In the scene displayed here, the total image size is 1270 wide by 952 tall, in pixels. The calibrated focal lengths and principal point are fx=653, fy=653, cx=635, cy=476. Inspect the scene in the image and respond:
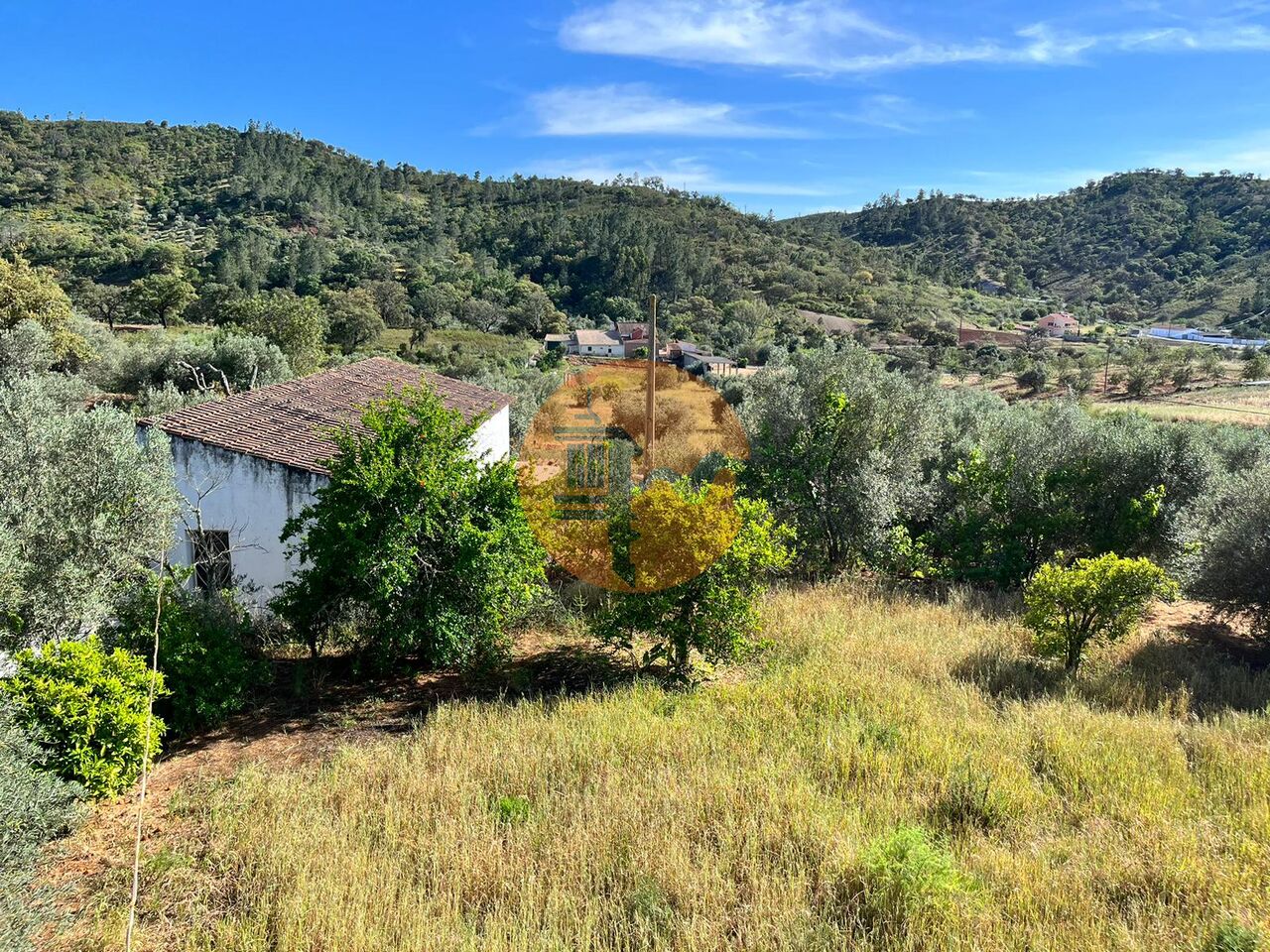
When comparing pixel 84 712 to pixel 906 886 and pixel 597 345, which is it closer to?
pixel 906 886

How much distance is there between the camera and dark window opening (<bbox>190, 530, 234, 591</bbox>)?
433 inches

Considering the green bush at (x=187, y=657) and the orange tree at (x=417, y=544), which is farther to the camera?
the orange tree at (x=417, y=544)

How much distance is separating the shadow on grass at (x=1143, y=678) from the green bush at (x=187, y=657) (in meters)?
9.11

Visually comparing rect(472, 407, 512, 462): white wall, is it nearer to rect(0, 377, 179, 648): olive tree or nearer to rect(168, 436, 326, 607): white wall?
rect(168, 436, 326, 607): white wall

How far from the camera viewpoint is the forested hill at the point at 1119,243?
7450cm

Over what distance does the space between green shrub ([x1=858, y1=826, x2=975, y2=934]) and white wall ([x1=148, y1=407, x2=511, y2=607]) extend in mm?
8695

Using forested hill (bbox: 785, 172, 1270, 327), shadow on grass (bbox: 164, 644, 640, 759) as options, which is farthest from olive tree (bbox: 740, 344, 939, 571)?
forested hill (bbox: 785, 172, 1270, 327)

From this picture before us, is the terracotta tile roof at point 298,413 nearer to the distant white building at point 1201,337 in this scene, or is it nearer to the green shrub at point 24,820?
the green shrub at point 24,820

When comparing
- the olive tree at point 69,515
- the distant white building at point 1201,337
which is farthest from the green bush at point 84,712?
the distant white building at point 1201,337

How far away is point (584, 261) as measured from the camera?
79125mm

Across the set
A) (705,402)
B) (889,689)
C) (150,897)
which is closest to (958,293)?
(705,402)

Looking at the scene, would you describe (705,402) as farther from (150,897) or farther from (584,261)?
(584,261)

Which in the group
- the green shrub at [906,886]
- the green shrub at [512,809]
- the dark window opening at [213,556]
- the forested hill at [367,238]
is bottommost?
the green shrub at [512,809]

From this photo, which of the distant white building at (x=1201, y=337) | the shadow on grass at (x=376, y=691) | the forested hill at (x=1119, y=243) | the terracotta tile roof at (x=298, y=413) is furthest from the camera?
the forested hill at (x=1119, y=243)
